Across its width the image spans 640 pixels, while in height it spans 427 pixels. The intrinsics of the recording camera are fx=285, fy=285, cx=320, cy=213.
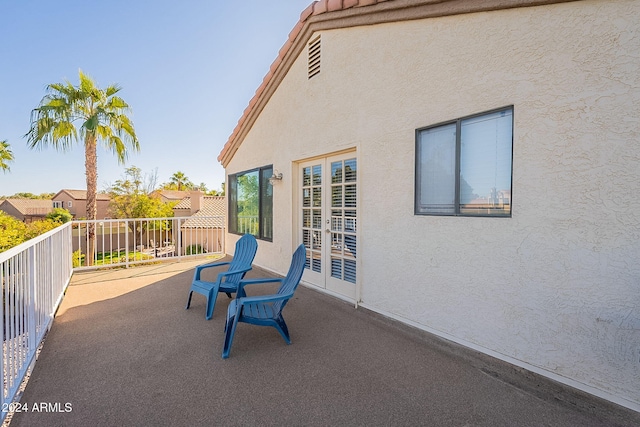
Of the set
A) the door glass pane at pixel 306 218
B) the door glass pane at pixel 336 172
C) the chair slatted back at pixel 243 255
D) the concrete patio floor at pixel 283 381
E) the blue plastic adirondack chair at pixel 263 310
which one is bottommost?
the concrete patio floor at pixel 283 381

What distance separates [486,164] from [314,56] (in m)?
3.78

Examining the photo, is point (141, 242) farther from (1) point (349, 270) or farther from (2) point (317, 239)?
(1) point (349, 270)

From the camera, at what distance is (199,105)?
507 inches

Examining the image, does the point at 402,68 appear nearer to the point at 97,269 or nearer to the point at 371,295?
the point at 371,295

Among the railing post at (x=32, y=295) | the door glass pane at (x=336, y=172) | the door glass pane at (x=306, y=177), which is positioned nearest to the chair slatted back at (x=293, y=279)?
the door glass pane at (x=336, y=172)

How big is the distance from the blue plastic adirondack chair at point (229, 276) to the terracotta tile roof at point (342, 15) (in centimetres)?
367

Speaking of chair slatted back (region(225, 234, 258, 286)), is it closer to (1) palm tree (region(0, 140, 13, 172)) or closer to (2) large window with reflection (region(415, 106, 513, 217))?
(2) large window with reflection (region(415, 106, 513, 217))

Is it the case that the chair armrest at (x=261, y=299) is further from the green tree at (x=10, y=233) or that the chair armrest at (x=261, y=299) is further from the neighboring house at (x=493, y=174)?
the green tree at (x=10, y=233)

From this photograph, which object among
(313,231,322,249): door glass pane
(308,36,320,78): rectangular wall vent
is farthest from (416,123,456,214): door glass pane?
(308,36,320,78): rectangular wall vent

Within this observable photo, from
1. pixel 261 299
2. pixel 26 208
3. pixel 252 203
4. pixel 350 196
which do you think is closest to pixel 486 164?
pixel 350 196

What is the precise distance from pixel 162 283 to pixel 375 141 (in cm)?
510

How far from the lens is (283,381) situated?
2.56 m

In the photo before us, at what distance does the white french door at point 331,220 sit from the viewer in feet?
15.0

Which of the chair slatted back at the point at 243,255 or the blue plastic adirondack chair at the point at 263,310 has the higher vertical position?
the chair slatted back at the point at 243,255
